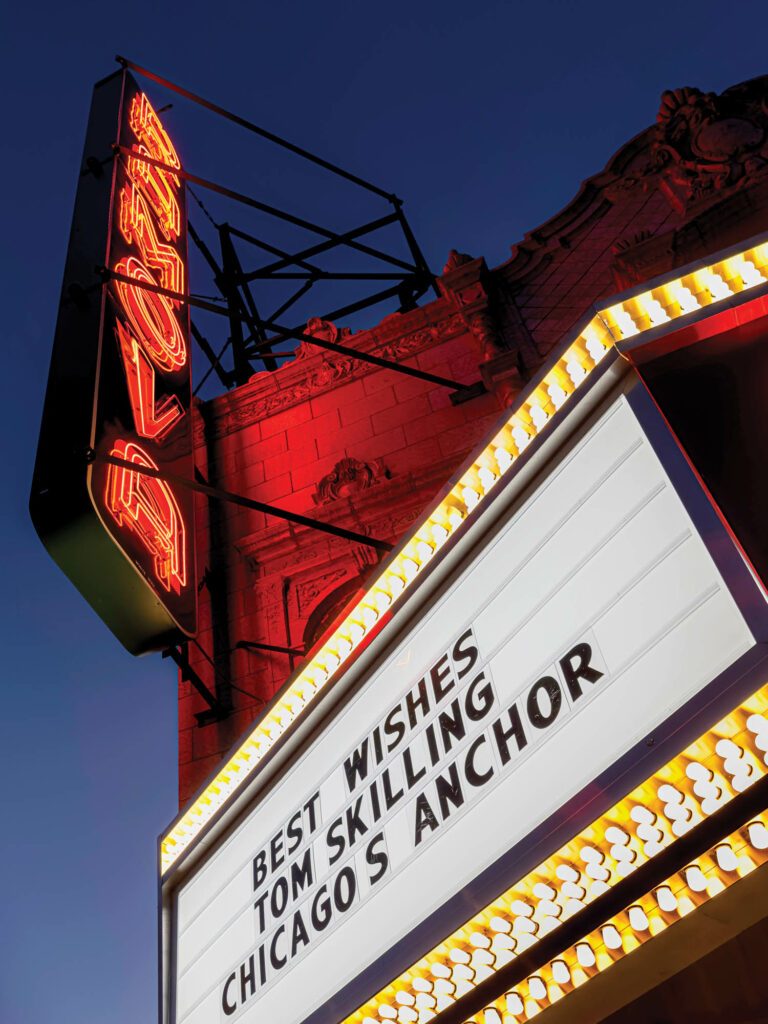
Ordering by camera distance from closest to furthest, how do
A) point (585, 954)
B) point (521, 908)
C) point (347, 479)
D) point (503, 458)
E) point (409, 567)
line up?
point (521, 908)
point (585, 954)
point (503, 458)
point (409, 567)
point (347, 479)

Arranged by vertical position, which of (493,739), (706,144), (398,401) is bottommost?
(493,739)

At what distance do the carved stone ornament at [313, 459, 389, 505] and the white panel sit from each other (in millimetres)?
6356

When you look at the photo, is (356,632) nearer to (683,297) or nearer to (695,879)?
(695,879)

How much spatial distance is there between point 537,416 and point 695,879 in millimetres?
2174

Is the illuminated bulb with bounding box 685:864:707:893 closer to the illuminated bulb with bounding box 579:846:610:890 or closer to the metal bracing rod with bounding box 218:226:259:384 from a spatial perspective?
the illuminated bulb with bounding box 579:846:610:890

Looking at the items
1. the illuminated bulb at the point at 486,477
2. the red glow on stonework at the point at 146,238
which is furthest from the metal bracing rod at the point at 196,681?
the illuminated bulb at the point at 486,477

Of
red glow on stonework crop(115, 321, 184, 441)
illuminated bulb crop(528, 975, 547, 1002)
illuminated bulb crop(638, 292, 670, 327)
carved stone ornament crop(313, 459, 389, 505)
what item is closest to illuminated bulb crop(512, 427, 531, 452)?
illuminated bulb crop(638, 292, 670, 327)

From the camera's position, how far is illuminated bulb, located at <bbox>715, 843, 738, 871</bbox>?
11.6 feet

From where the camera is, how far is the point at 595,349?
4426 mm

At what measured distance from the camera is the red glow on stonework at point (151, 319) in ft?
31.4

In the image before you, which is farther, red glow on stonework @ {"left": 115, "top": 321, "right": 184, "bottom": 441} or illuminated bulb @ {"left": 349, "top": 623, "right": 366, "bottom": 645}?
red glow on stonework @ {"left": 115, "top": 321, "right": 184, "bottom": 441}

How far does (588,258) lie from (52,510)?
7881mm

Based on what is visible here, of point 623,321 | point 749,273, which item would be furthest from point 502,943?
point 749,273

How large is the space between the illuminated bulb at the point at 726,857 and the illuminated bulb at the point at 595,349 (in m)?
2.11
